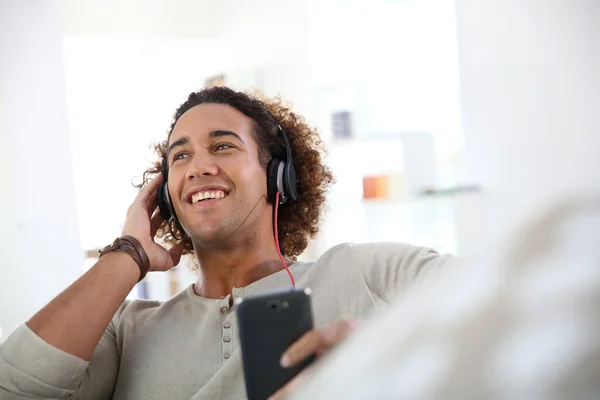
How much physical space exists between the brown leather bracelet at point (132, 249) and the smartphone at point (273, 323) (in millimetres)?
533

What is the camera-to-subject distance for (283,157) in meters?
1.64

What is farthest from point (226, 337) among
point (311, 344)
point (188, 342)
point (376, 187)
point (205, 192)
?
point (376, 187)

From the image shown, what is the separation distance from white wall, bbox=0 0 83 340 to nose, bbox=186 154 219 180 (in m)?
1.98

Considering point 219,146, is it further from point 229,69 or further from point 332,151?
point 229,69

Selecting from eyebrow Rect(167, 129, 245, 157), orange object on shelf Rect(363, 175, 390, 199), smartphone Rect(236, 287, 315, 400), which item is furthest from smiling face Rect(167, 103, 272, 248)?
orange object on shelf Rect(363, 175, 390, 199)

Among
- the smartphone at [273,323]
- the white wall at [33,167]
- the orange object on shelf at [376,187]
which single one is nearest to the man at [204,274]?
the smartphone at [273,323]

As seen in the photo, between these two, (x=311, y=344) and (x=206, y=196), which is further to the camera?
(x=206, y=196)

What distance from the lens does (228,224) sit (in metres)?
1.48

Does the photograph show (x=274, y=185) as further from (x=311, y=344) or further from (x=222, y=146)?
(x=311, y=344)

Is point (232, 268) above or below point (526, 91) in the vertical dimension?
below

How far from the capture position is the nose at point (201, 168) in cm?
150

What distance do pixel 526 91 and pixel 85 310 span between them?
2.51m

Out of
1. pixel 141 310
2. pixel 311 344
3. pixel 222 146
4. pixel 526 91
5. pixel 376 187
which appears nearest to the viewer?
pixel 311 344

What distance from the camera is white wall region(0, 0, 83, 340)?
125 inches
